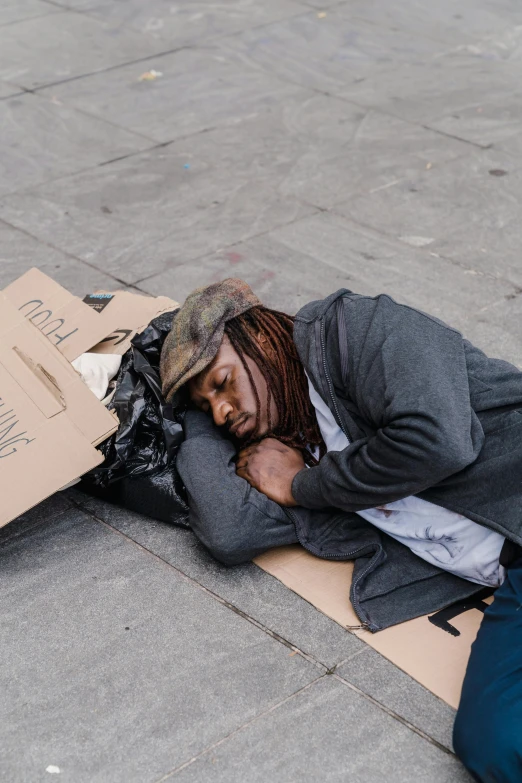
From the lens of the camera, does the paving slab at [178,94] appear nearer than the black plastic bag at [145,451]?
No

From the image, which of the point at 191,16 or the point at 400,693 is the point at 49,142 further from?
the point at 400,693

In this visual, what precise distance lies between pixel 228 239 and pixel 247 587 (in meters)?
2.46

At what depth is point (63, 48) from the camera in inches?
304

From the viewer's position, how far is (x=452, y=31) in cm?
814

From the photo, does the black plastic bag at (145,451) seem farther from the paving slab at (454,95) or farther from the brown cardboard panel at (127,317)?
the paving slab at (454,95)

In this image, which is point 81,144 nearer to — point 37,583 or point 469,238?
point 469,238

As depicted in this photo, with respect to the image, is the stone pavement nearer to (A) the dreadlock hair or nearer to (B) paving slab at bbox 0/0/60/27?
(B) paving slab at bbox 0/0/60/27

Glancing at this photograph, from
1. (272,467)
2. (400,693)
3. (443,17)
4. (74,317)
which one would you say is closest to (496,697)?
(400,693)

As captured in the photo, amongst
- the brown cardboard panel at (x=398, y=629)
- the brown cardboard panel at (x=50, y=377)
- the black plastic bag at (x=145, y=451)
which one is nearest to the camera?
the brown cardboard panel at (x=398, y=629)

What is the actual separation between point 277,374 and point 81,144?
12.0ft

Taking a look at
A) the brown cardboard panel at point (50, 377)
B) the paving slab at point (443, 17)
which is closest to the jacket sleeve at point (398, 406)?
the brown cardboard panel at point (50, 377)

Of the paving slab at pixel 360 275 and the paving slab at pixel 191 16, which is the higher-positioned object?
the paving slab at pixel 191 16

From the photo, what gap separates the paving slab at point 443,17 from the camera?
809 cm

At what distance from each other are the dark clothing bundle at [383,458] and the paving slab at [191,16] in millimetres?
5775
